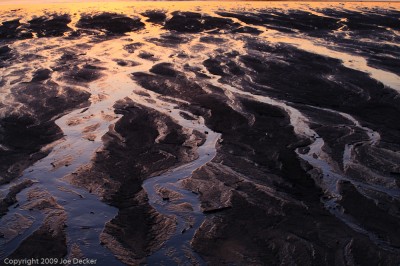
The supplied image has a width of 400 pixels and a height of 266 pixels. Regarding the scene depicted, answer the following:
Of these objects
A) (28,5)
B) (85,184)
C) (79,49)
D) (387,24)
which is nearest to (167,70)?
(79,49)

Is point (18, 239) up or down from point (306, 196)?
down

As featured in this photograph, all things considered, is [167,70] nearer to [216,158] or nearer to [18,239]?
[216,158]

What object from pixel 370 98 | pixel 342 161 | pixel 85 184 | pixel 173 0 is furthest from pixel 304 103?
pixel 173 0

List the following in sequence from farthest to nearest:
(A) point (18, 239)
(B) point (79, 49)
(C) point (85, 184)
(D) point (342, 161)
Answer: (B) point (79, 49)
(D) point (342, 161)
(C) point (85, 184)
(A) point (18, 239)

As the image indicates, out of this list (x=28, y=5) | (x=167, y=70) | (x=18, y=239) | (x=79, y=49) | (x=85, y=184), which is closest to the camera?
(x=18, y=239)

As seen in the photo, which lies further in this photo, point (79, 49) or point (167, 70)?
point (79, 49)

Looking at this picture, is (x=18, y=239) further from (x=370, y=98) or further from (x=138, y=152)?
(x=370, y=98)

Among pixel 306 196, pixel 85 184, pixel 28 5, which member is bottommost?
pixel 28 5
